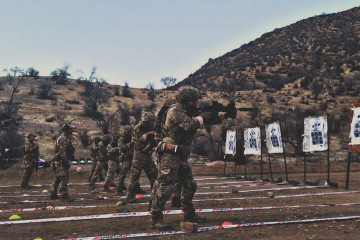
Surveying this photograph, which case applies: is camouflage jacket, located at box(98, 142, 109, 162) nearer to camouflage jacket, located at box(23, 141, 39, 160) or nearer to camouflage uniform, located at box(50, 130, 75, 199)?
camouflage uniform, located at box(50, 130, 75, 199)

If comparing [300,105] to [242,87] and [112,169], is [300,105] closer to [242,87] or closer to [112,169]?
[242,87]

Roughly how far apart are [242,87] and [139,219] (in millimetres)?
54803

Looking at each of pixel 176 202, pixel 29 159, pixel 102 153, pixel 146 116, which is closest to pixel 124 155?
pixel 102 153

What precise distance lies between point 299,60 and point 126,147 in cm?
6053

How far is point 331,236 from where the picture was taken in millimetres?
5453

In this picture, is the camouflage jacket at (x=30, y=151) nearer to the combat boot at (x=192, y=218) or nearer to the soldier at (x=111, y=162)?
the soldier at (x=111, y=162)

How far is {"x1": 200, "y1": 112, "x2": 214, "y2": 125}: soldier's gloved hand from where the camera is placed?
648 centimetres

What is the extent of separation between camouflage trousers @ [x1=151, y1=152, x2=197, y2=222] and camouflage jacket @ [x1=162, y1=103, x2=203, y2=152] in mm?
237

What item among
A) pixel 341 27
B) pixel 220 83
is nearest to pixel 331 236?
pixel 220 83

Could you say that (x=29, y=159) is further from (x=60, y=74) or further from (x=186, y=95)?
(x=60, y=74)

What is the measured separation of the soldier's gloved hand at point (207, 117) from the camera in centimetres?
648

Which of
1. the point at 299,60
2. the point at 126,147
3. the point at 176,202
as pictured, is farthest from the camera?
the point at 299,60

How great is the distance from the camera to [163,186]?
21.0 ft

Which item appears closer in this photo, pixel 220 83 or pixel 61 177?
pixel 61 177
